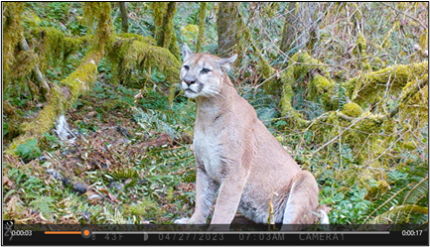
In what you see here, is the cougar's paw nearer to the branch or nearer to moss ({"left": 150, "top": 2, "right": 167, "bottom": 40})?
the branch

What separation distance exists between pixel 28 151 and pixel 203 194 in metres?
1.47

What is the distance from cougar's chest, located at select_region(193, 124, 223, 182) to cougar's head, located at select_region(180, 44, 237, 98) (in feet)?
1.08

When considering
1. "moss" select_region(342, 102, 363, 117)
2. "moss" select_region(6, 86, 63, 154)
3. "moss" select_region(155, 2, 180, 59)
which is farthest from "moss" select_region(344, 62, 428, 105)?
"moss" select_region(6, 86, 63, 154)

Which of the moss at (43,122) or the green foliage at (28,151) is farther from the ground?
the moss at (43,122)

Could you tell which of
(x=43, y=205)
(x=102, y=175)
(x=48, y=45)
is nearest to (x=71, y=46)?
(x=48, y=45)

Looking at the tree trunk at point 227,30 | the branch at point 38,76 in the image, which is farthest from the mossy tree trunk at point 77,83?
the tree trunk at point 227,30

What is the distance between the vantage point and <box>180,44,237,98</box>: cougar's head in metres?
3.33

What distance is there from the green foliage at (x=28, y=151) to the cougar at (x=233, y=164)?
4.18 ft

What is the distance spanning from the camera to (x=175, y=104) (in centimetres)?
415

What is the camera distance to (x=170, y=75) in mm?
4594

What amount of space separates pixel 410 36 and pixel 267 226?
4.26m

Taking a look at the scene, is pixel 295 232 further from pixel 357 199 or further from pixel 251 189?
pixel 357 199

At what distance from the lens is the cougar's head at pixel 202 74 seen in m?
3.33

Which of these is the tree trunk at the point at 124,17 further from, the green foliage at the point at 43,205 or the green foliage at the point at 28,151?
the green foliage at the point at 43,205
